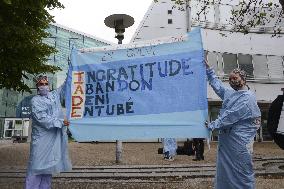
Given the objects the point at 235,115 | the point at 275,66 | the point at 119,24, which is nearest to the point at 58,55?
the point at 275,66

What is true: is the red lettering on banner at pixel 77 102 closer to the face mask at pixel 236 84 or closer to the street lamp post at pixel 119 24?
the face mask at pixel 236 84

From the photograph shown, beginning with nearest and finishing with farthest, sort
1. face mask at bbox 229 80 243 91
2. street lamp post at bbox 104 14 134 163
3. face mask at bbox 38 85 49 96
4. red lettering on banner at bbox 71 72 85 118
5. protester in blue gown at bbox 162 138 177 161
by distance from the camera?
face mask at bbox 229 80 243 91, face mask at bbox 38 85 49 96, red lettering on banner at bbox 71 72 85 118, street lamp post at bbox 104 14 134 163, protester in blue gown at bbox 162 138 177 161

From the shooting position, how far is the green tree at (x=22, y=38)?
1163cm

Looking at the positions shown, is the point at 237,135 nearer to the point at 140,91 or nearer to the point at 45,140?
the point at 140,91

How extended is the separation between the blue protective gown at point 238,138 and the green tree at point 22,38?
793cm

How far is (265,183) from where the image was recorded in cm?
818

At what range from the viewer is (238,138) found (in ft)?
17.1

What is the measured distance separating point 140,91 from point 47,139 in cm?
163

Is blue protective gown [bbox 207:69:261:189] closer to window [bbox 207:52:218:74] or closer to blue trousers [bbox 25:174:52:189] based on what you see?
blue trousers [bbox 25:174:52:189]

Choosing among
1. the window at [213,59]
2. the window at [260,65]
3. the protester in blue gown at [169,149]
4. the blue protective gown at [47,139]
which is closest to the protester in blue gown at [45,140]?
the blue protective gown at [47,139]

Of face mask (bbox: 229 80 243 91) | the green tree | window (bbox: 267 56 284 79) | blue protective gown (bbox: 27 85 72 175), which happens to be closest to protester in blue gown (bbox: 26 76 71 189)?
blue protective gown (bbox: 27 85 72 175)

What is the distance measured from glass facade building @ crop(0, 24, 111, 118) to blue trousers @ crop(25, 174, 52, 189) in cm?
4025

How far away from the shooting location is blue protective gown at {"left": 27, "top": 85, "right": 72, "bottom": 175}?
5.75 meters

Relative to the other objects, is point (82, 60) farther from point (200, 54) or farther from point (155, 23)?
point (155, 23)
